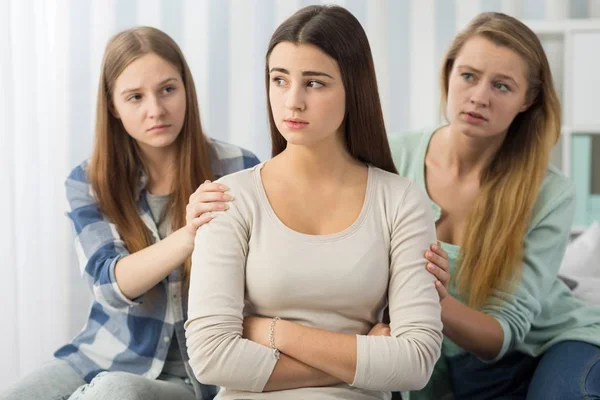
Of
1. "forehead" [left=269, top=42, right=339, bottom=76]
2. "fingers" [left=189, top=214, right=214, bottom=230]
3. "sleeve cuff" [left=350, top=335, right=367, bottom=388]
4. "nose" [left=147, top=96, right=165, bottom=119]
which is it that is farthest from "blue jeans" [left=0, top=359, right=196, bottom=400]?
"forehead" [left=269, top=42, right=339, bottom=76]

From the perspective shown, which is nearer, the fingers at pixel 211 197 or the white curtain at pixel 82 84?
the fingers at pixel 211 197

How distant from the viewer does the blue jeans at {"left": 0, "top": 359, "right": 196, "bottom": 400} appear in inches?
61.0

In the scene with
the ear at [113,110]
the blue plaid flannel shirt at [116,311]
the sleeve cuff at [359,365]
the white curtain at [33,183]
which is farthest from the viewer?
the white curtain at [33,183]

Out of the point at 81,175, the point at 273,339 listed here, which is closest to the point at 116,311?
the point at 81,175

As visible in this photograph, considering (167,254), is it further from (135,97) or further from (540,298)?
(540,298)

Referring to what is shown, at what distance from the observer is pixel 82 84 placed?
2.80m

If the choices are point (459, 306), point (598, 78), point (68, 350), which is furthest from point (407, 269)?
point (598, 78)

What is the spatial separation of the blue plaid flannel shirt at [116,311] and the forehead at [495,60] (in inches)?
22.2

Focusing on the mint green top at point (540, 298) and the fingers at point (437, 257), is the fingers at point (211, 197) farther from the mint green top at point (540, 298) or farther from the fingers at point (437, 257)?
the mint green top at point (540, 298)

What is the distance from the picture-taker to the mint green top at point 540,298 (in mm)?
1764

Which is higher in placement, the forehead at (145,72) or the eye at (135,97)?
the forehead at (145,72)

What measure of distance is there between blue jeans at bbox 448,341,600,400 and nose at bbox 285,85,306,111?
0.74 metres

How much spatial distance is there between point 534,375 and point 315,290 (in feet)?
1.99

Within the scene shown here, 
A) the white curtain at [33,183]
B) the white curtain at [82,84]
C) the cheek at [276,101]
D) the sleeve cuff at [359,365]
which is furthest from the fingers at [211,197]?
the white curtain at [33,183]
